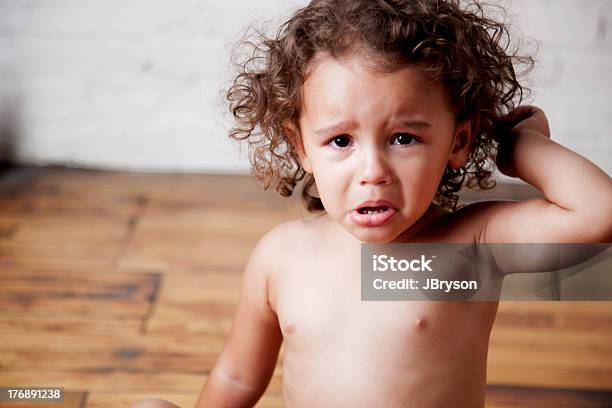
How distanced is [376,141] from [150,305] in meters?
0.68

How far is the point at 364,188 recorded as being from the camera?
0.70m

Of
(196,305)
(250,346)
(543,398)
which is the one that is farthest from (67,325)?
(543,398)

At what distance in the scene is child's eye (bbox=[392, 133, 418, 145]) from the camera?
2.31ft

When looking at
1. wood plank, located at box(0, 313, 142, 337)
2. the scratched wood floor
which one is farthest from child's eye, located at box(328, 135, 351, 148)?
wood plank, located at box(0, 313, 142, 337)

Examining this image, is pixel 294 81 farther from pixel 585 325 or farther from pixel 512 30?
pixel 512 30

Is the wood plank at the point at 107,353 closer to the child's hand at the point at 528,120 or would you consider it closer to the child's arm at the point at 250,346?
the child's arm at the point at 250,346

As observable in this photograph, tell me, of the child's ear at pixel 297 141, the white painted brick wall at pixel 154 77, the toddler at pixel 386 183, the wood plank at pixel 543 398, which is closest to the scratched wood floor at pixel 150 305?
the wood plank at pixel 543 398

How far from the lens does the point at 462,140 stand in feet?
2.55

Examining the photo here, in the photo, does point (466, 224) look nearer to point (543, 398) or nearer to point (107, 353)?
point (543, 398)

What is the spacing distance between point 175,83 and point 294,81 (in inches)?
40.9

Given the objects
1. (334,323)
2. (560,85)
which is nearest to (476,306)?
(334,323)

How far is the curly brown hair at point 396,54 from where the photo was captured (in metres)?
0.71

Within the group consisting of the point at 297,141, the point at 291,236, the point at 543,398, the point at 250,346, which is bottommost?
the point at 543,398

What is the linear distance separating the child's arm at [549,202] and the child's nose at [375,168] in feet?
0.44
